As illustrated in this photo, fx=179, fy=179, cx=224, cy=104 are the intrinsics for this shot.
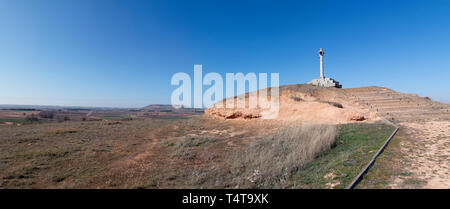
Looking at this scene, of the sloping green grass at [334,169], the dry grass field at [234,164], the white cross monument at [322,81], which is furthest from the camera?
the white cross monument at [322,81]

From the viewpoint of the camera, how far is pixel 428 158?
5285 mm

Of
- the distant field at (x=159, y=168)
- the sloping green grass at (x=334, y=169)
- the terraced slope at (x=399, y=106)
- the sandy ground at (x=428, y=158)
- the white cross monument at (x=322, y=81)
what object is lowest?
the distant field at (x=159, y=168)

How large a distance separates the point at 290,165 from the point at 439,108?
18.2 metres

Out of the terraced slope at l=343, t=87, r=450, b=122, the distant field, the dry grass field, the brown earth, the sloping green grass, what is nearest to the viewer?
the sloping green grass

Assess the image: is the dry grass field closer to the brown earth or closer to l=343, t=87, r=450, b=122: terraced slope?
the brown earth

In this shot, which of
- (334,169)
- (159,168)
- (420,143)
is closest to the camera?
(334,169)

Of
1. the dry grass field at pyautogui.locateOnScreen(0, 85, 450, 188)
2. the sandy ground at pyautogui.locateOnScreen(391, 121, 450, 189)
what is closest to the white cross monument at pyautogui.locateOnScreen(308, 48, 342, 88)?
the dry grass field at pyautogui.locateOnScreen(0, 85, 450, 188)

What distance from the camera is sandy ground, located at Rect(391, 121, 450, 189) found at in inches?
152

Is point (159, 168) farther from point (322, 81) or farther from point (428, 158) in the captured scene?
point (322, 81)

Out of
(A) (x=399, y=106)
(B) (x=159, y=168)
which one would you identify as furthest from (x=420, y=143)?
(A) (x=399, y=106)

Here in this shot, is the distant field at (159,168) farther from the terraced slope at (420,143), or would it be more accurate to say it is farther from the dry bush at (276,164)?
the terraced slope at (420,143)

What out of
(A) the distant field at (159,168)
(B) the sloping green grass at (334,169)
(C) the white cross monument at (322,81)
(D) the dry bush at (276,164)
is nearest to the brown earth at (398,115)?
(B) the sloping green grass at (334,169)

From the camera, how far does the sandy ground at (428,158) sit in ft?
12.7
